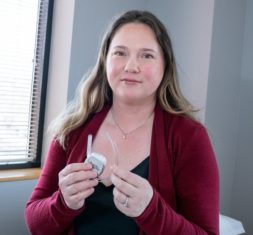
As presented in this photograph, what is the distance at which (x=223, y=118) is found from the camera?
6.12 ft

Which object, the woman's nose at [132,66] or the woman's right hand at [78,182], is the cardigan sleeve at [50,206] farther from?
the woman's nose at [132,66]

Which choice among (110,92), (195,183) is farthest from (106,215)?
(110,92)

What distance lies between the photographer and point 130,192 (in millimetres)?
809

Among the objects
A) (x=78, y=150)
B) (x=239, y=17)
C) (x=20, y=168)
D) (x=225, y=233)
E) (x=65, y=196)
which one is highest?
(x=239, y=17)

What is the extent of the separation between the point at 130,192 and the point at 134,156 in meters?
0.24

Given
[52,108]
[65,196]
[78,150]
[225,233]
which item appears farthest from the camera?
[52,108]

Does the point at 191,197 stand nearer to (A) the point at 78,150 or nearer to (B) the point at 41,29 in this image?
(A) the point at 78,150

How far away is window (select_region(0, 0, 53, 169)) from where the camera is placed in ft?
5.96

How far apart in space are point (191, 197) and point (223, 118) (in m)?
1.00

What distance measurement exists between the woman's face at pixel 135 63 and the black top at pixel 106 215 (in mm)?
217

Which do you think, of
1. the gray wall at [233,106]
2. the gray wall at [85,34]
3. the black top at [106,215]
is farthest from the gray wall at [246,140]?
the black top at [106,215]

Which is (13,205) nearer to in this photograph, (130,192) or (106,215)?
(106,215)

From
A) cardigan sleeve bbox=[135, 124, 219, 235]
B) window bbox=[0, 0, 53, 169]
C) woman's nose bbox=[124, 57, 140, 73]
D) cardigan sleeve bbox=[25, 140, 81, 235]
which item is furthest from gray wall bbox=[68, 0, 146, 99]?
cardigan sleeve bbox=[135, 124, 219, 235]

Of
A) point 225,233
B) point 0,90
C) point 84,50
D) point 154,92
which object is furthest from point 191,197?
point 0,90
